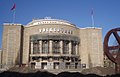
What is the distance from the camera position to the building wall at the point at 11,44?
73594 millimetres

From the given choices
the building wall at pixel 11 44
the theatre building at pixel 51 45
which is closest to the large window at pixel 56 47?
the theatre building at pixel 51 45

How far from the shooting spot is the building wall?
73.6 metres

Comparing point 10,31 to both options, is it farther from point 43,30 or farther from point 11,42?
point 43,30

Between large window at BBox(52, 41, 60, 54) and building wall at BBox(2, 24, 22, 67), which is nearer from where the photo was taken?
large window at BBox(52, 41, 60, 54)

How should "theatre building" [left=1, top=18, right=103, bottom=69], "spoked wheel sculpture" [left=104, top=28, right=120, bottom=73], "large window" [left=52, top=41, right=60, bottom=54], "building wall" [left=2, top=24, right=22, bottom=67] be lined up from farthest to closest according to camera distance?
"building wall" [left=2, top=24, right=22, bottom=67]
"large window" [left=52, top=41, right=60, bottom=54]
"theatre building" [left=1, top=18, right=103, bottom=69]
"spoked wheel sculpture" [left=104, top=28, right=120, bottom=73]

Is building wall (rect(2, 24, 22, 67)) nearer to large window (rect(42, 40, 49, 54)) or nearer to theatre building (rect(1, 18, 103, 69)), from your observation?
theatre building (rect(1, 18, 103, 69))

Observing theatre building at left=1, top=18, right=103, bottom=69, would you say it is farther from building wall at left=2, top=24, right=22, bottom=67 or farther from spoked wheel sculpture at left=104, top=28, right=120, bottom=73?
spoked wheel sculpture at left=104, top=28, right=120, bottom=73

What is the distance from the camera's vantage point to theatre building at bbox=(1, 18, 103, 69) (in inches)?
2808

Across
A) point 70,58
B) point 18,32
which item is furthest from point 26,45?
point 70,58

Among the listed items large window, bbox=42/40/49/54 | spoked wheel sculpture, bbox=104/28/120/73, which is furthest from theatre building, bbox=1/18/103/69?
spoked wheel sculpture, bbox=104/28/120/73

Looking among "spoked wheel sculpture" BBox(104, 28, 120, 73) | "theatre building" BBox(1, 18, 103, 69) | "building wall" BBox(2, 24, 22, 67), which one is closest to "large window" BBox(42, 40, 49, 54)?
"theatre building" BBox(1, 18, 103, 69)

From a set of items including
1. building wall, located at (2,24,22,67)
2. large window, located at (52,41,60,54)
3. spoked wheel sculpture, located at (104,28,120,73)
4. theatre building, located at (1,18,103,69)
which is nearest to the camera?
spoked wheel sculpture, located at (104,28,120,73)

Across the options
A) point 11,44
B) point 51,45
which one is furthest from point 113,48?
point 11,44

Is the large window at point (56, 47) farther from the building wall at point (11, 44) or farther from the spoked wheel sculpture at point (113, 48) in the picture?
the spoked wheel sculpture at point (113, 48)
